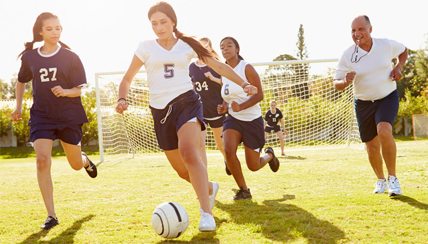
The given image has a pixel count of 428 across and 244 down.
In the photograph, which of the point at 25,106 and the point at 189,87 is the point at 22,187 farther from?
the point at 25,106

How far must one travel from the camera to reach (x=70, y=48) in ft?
15.4

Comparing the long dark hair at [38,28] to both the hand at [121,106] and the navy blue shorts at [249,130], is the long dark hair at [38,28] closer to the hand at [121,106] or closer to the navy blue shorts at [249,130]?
the hand at [121,106]

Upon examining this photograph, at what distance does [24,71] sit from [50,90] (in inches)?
16.8

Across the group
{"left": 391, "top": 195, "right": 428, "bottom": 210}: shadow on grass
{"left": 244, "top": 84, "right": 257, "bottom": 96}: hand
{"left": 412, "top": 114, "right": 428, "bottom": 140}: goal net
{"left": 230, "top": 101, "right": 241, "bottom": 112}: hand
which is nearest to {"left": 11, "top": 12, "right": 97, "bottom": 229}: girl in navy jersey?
{"left": 230, "top": 101, "right": 241, "bottom": 112}: hand

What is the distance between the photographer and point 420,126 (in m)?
26.2

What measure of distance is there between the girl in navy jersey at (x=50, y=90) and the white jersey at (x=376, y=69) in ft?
11.2

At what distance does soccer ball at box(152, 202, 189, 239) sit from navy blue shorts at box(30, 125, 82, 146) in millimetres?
1680

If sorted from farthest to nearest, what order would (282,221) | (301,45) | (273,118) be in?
(301,45) < (273,118) < (282,221)

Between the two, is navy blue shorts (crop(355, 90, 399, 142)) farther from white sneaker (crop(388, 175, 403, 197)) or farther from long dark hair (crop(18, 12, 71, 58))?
long dark hair (crop(18, 12, 71, 58))

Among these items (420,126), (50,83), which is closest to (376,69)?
(50,83)

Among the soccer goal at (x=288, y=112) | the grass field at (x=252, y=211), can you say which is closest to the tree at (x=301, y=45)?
the soccer goal at (x=288, y=112)

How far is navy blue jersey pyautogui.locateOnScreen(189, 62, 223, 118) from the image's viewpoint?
617 centimetres

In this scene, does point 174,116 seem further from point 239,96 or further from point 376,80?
point 376,80

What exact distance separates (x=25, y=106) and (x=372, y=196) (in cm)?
2615
